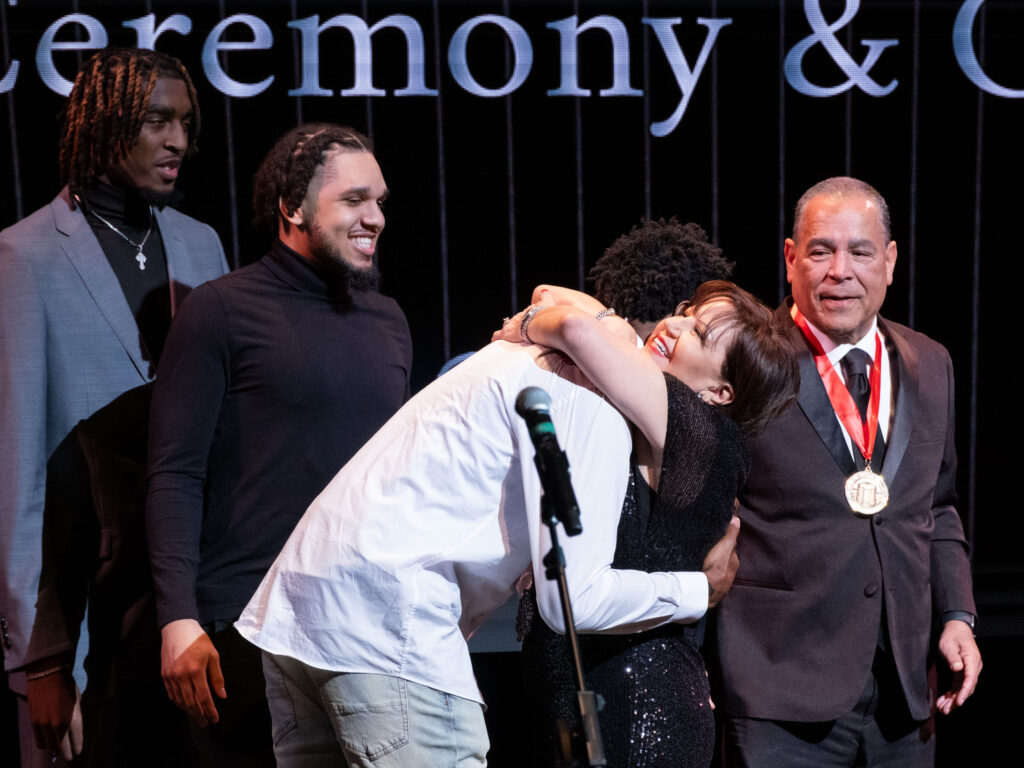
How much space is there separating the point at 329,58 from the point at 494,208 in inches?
30.8

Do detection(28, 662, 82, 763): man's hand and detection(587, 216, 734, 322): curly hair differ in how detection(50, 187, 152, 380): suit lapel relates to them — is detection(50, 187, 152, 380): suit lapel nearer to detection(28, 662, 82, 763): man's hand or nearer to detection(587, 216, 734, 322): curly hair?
detection(28, 662, 82, 763): man's hand

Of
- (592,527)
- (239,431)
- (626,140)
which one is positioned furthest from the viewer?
(626,140)

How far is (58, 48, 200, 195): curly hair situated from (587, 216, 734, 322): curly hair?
112 centimetres

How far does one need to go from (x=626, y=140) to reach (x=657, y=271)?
1.84 m

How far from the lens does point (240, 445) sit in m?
2.30

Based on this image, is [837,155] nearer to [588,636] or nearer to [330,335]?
[330,335]

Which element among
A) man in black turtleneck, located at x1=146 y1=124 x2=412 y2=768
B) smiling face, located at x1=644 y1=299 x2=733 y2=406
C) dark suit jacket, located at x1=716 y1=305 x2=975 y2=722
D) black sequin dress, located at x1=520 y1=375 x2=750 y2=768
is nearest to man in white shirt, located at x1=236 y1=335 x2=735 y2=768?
black sequin dress, located at x1=520 y1=375 x2=750 y2=768

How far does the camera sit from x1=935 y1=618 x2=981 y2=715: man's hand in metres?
2.53

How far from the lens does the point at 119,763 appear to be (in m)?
2.49

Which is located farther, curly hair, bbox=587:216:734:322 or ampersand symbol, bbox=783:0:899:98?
ampersand symbol, bbox=783:0:899:98

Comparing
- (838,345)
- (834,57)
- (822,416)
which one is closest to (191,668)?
(822,416)

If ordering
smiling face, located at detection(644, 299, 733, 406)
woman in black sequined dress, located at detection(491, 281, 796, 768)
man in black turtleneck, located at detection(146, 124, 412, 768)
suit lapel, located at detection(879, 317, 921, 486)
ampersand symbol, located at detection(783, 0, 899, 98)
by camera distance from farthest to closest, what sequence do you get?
ampersand symbol, located at detection(783, 0, 899, 98), suit lapel, located at detection(879, 317, 921, 486), man in black turtleneck, located at detection(146, 124, 412, 768), smiling face, located at detection(644, 299, 733, 406), woman in black sequined dress, located at detection(491, 281, 796, 768)

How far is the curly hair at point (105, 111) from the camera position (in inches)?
101

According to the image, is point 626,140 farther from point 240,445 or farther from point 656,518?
point 656,518
